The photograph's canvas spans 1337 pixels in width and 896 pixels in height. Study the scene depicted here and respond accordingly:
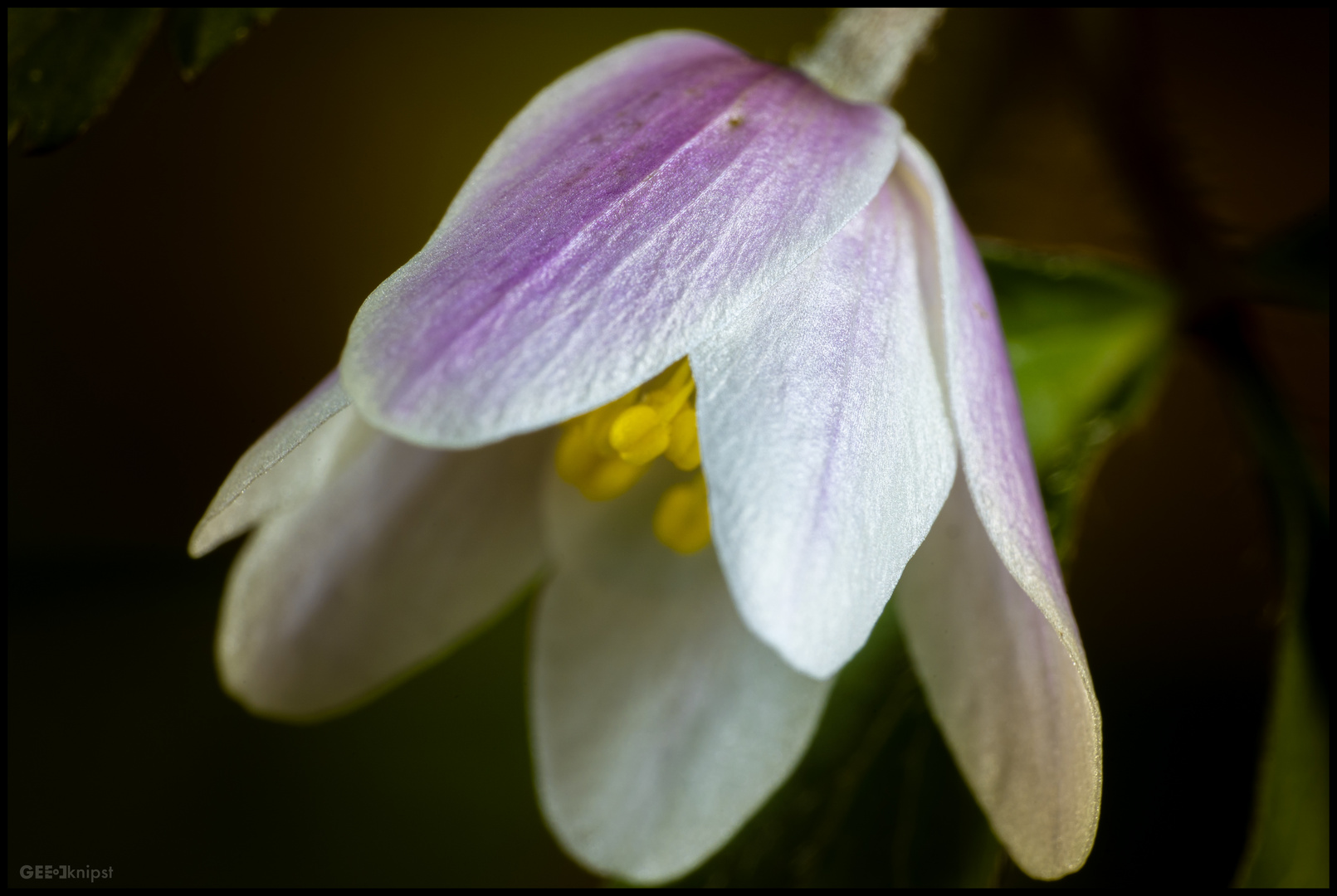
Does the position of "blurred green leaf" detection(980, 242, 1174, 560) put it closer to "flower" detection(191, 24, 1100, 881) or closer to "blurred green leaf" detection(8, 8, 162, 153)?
"flower" detection(191, 24, 1100, 881)

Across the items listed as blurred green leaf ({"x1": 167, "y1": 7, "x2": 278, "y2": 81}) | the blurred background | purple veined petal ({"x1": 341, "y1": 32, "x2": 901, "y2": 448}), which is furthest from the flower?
the blurred background

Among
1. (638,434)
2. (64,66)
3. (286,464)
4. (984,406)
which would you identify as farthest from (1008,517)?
(64,66)

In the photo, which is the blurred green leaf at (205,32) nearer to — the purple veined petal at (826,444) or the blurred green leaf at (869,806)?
the purple veined petal at (826,444)

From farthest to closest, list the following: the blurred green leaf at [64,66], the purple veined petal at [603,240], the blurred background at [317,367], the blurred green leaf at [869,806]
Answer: the blurred background at [317,367] → the blurred green leaf at [869,806] → the blurred green leaf at [64,66] → the purple veined petal at [603,240]

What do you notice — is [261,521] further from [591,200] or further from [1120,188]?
[1120,188]

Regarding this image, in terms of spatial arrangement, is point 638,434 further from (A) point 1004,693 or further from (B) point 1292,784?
(B) point 1292,784

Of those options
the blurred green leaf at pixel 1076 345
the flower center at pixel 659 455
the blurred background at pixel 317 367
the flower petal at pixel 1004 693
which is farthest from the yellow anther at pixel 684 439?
the blurred background at pixel 317 367
